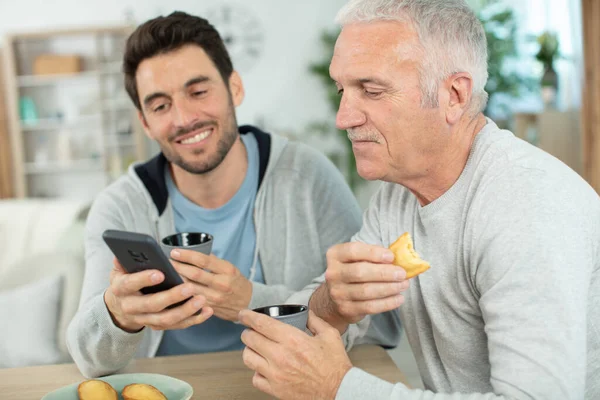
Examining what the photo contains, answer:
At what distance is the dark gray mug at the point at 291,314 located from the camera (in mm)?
1155

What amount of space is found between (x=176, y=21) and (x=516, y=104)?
4.57 m

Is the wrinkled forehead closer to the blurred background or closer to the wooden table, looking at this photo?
the wooden table

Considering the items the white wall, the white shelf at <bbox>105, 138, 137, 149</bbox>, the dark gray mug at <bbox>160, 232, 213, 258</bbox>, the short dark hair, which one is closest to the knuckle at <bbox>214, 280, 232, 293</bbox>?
the dark gray mug at <bbox>160, 232, 213, 258</bbox>

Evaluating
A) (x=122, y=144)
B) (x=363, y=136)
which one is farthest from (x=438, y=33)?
(x=122, y=144)

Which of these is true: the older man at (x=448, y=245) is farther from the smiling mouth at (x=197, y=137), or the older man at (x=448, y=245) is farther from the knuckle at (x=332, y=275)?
the smiling mouth at (x=197, y=137)

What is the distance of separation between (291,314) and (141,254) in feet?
1.04

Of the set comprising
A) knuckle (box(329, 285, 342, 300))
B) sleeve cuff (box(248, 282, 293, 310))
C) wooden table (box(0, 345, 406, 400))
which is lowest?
wooden table (box(0, 345, 406, 400))

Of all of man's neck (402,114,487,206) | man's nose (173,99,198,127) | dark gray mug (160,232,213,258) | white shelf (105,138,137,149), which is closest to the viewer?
man's neck (402,114,487,206)

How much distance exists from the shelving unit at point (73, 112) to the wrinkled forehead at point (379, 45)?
620 cm

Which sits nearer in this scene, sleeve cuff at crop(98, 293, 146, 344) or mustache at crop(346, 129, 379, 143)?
mustache at crop(346, 129, 379, 143)

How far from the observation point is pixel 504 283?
3.64ft

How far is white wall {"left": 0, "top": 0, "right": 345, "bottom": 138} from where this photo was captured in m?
7.30

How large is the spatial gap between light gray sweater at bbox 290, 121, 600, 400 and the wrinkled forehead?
0.24 metres

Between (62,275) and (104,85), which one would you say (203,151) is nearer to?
(62,275)
